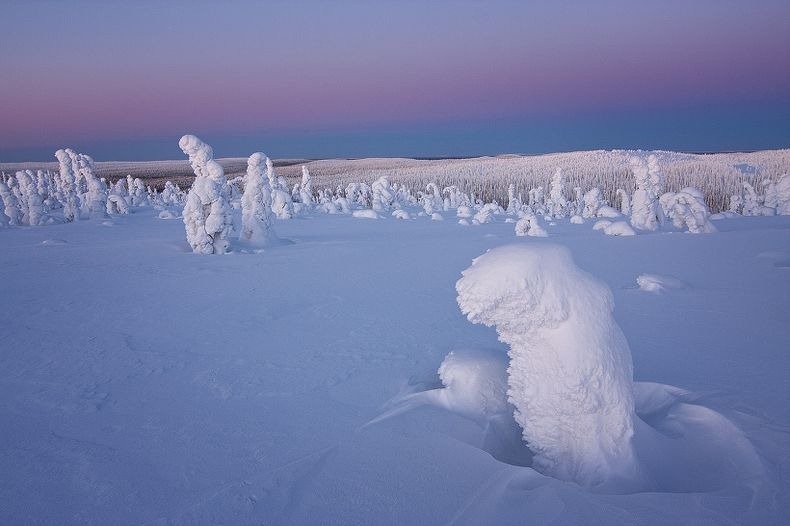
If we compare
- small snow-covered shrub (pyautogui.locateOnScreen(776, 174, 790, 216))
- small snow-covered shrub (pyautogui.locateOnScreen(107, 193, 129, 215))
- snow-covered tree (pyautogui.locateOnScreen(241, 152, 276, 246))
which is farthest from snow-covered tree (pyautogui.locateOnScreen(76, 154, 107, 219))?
small snow-covered shrub (pyautogui.locateOnScreen(776, 174, 790, 216))

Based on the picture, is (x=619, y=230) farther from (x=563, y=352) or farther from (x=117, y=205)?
(x=117, y=205)

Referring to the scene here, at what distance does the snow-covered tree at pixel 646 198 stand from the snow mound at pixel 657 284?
44.4 ft

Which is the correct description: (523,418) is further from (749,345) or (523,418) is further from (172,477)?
(749,345)

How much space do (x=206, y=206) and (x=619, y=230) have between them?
16573mm

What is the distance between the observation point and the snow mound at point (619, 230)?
19.0 metres

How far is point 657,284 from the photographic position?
29.2ft

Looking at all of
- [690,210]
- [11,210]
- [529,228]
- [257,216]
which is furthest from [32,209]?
[690,210]

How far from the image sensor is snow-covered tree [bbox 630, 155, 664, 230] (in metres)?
21.3

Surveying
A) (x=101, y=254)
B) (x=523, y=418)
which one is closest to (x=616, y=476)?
(x=523, y=418)

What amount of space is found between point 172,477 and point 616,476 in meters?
3.20

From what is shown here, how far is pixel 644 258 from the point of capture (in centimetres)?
1338

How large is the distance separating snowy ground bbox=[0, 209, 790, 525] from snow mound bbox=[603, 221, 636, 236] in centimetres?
856

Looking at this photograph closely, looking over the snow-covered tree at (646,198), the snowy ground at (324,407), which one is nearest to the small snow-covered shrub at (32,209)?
the snowy ground at (324,407)

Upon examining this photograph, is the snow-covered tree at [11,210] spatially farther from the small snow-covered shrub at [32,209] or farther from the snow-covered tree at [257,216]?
the snow-covered tree at [257,216]
